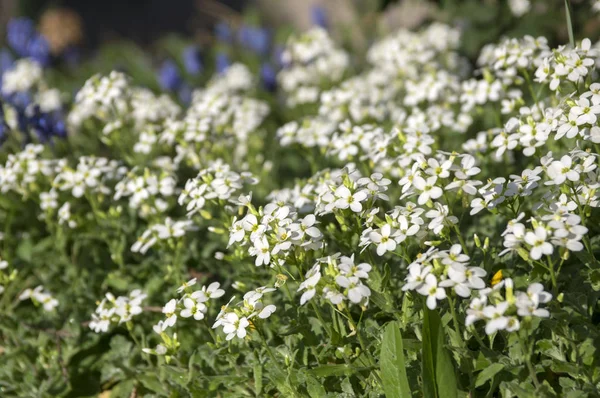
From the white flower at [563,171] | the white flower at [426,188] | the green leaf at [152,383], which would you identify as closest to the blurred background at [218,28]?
the white flower at [563,171]

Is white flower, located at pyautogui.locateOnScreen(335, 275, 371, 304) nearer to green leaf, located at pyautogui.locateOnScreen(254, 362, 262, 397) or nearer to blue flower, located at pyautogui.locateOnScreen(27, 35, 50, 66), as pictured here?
green leaf, located at pyautogui.locateOnScreen(254, 362, 262, 397)

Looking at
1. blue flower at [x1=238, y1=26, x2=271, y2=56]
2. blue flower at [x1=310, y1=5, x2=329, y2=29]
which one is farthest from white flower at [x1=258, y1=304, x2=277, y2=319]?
blue flower at [x1=310, y1=5, x2=329, y2=29]

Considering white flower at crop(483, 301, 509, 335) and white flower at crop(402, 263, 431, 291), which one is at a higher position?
white flower at crop(402, 263, 431, 291)

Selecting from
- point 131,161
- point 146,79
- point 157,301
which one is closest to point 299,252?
point 157,301

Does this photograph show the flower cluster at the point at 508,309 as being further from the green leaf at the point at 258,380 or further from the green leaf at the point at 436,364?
the green leaf at the point at 258,380

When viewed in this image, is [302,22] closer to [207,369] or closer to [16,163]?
[16,163]

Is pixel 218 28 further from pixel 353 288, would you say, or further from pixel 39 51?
pixel 353 288
